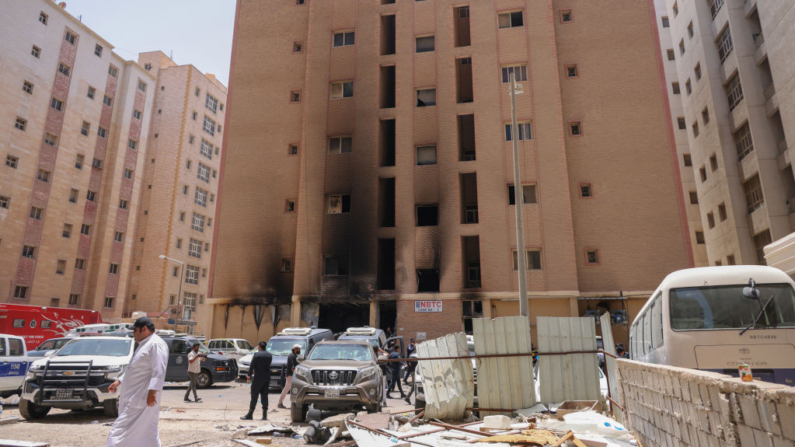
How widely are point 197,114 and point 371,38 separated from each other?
121 feet

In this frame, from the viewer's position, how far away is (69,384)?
10.8 metres

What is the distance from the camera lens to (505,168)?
100 ft

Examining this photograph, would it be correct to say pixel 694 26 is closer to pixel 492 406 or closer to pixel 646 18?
pixel 646 18

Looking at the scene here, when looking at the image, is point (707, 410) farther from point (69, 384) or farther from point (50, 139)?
point (50, 139)

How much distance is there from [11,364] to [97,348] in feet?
13.7

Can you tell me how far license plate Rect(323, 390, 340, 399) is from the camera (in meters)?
10.8

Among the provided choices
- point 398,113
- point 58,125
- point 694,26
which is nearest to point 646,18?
point 694,26

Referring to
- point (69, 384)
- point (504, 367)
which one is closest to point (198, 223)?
point (69, 384)

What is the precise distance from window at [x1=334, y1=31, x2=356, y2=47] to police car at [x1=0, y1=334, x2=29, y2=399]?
91.2 ft

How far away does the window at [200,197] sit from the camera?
62.0 meters

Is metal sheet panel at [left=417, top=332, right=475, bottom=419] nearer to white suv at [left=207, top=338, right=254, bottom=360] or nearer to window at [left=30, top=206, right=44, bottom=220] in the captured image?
white suv at [left=207, top=338, right=254, bottom=360]

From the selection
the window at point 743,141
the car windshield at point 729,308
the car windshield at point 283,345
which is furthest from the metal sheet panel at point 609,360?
the window at point 743,141

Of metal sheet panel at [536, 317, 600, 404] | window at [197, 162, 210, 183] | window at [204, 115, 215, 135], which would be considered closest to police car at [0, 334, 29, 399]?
metal sheet panel at [536, 317, 600, 404]

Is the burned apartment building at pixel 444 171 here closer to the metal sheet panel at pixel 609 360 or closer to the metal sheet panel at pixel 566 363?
the metal sheet panel at pixel 609 360
